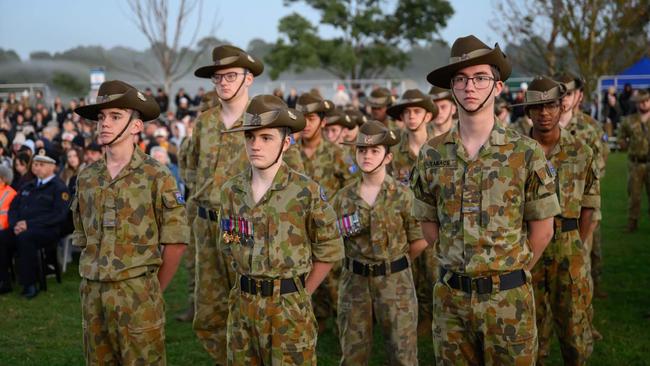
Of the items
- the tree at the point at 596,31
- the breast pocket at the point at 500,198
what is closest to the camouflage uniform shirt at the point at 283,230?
the breast pocket at the point at 500,198

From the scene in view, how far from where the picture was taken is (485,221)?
4.14 metres

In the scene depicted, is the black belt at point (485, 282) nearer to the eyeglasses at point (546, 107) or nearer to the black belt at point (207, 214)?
the eyeglasses at point (546, 107)

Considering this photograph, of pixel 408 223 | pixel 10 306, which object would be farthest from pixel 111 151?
pixel 10 306

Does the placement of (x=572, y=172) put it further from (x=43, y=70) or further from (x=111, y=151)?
(x=43, y=70)

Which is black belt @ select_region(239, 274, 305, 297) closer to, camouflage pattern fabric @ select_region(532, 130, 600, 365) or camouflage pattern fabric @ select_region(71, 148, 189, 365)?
camouflage pattern fabric @ select_region(71, 148, 189, 365)

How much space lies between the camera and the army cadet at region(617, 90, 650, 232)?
12.6 meters

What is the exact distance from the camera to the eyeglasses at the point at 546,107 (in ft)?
19.2

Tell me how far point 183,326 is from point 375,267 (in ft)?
Answer: 10.7

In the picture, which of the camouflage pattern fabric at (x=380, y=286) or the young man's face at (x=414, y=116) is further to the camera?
the young man's face at (x=414, y=116)

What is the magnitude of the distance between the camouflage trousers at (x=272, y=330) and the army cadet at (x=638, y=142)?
9.63m

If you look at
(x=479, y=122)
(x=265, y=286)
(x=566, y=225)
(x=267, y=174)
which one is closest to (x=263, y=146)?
(x=267, y=174)

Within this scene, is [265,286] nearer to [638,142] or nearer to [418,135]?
[418,135]

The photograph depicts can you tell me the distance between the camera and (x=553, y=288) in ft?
20.0

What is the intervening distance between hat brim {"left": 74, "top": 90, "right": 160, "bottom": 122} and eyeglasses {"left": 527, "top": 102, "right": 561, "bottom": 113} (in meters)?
2.80
